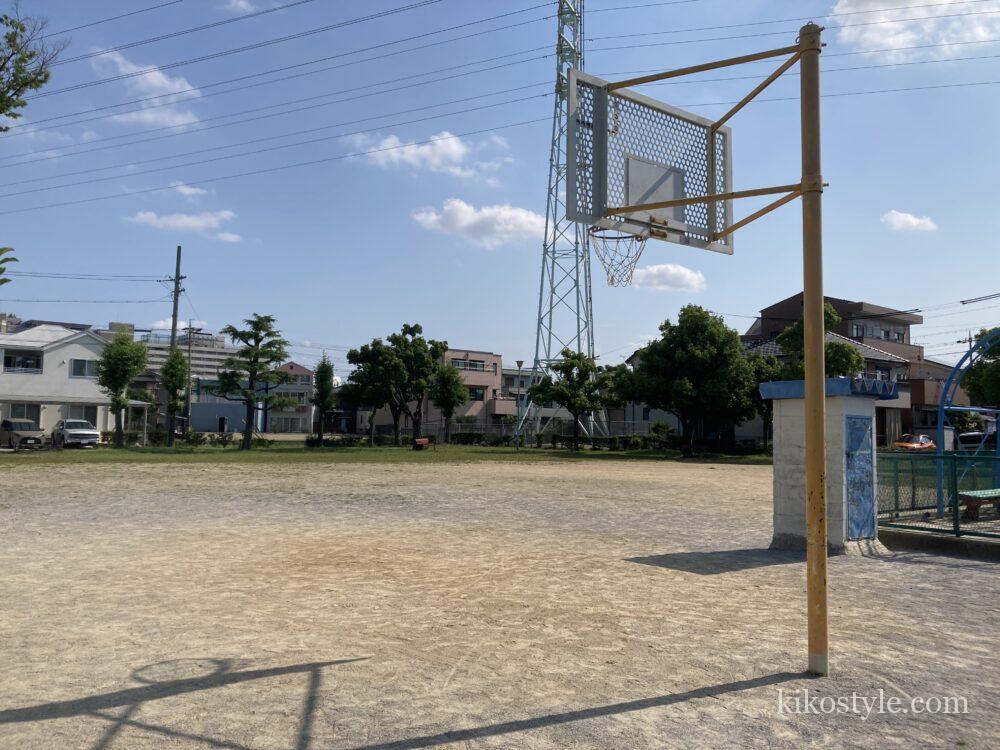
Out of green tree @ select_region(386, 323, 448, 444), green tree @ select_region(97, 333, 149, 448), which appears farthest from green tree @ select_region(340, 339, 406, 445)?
green tree @ select_region(97, 333, 149, 448)

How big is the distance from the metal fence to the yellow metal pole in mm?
7212

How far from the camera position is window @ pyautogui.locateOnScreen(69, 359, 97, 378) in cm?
4909

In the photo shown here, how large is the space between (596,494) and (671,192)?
12059 mm

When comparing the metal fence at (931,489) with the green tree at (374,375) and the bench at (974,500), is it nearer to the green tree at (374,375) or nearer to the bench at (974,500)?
the bench at (974,500)

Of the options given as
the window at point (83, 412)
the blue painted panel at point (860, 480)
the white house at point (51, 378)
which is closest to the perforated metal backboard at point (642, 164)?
the blue painted panel at point (860, 480)

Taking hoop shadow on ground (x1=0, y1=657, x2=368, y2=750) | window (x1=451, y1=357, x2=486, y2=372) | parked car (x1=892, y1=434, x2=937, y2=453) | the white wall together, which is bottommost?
hoop shadow on ground (x1=0, y1=657, x2=368, y2=750)

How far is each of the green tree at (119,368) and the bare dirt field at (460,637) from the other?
33.0 m

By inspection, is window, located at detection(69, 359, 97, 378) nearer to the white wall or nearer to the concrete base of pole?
the white wall

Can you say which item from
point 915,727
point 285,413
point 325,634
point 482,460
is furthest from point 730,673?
point 285,413

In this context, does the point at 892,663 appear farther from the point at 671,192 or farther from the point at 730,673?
the point at 671,192

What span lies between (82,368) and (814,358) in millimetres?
54145

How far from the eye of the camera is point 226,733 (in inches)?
156

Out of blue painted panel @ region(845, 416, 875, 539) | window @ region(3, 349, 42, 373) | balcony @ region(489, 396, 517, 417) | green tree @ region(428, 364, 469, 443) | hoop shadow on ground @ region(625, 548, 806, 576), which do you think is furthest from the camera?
balcony @ region(489, 396, 517, 417)

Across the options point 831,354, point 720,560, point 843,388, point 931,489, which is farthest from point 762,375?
point 720,560
